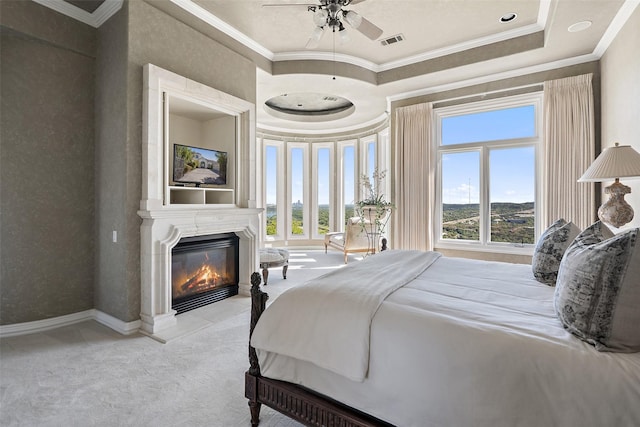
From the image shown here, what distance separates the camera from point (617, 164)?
2477 millimetres

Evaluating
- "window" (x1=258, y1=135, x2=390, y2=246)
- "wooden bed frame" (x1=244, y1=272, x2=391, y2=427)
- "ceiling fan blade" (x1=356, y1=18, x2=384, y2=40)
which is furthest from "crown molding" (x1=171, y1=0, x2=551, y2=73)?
"wooden bed frame" (x1=244, y1=272, x2=391, y2=427)

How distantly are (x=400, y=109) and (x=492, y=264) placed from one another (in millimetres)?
3502

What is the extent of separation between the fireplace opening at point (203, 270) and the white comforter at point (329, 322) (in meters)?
2.14

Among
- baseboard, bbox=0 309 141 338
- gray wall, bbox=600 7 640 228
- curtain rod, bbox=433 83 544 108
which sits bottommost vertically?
baseboard, bbox=0 309 141 338

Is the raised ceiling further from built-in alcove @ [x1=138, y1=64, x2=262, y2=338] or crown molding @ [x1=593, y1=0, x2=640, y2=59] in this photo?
built-in alcove @ [x1=138, y1=64, x2=262, y2=338]

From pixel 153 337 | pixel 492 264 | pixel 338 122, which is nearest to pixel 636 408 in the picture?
pixel 492 264

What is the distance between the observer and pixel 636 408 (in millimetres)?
981

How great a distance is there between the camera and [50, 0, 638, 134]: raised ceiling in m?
3.37

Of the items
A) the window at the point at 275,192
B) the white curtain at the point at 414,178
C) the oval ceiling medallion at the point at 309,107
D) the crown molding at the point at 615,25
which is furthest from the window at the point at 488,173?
the window at the point at 275,192

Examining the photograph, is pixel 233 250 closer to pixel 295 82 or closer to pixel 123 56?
pixel 123 56

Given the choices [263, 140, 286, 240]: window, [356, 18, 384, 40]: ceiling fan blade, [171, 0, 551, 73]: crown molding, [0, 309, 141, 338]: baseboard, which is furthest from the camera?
[263, 140, 286, 240]: window

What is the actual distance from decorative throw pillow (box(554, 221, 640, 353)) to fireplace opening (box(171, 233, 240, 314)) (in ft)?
11.1

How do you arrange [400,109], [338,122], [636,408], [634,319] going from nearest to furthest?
[636,408], [634,319], [400,109], [338,122]

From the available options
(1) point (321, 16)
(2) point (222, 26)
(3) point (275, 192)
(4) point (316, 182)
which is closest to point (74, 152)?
(2) point (222, 26)
